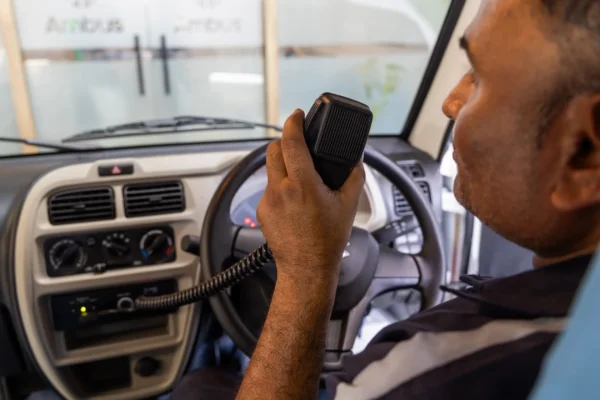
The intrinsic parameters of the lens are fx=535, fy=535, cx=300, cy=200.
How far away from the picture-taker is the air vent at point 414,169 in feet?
5.41

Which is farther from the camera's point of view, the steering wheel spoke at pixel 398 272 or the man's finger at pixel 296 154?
the steering wheel spoke at pixel 398 272

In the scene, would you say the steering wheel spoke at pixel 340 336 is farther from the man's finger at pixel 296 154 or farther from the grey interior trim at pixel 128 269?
the man's finger at pixel 296 154

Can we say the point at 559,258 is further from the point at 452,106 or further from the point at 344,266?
the point at 344,266

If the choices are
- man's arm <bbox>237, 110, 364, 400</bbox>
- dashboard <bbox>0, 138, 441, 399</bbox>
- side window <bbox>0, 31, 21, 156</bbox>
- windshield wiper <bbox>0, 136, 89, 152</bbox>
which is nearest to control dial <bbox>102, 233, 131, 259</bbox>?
dashboard <bbox>0, 138, 441, 399</bbox>

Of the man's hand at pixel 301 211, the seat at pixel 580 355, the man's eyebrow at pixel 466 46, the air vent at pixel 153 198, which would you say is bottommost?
the air vent at pixel 153 198

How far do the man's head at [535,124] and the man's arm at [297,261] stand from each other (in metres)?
0.20

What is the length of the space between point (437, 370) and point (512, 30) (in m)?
0.35

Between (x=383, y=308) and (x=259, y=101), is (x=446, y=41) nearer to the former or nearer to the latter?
(x=383, y=308)

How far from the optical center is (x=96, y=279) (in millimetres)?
1280

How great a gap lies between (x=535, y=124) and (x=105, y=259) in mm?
1067

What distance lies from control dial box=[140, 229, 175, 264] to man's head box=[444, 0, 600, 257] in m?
0.89

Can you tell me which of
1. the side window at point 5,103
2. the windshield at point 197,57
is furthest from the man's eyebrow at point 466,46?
the side window at point 5,103

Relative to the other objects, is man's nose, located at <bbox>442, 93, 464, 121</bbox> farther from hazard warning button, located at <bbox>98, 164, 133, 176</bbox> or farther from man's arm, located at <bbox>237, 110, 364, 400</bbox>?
hazard warning button, located at <bbox>98, 164, 133, 176</bbox>

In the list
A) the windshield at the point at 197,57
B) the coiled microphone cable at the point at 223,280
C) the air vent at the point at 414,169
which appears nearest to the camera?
the coiled microphone cable at the point at 223,280
